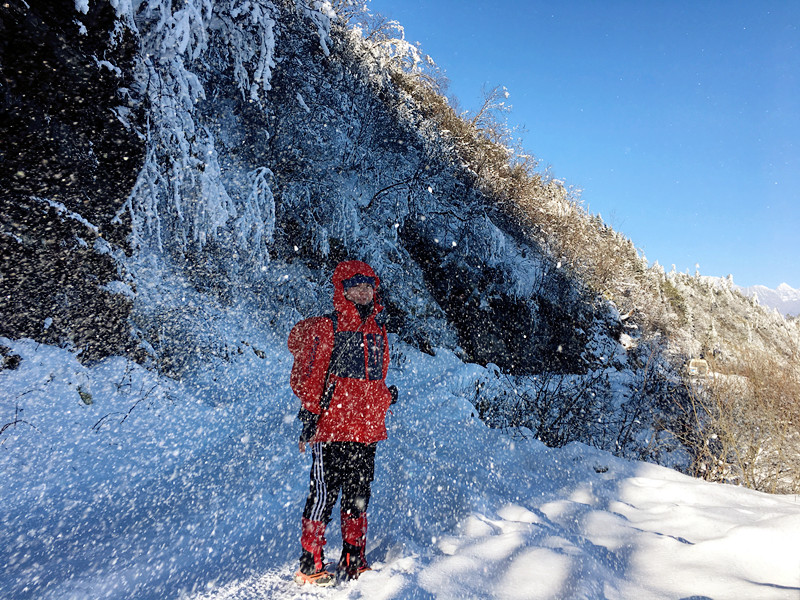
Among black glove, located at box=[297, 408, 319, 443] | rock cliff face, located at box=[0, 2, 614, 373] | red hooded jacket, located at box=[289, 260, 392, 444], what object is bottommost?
black glove, located at box=[297, 408, 319, 443]

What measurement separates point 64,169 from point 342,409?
173 inches

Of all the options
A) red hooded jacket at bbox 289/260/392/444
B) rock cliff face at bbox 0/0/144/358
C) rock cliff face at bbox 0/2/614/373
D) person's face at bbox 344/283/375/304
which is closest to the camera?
red hooded jacket at bbox 289/260/392/444

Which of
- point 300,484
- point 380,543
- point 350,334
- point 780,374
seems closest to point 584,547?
point 380,543

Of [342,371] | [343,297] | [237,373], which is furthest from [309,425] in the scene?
[237,373]

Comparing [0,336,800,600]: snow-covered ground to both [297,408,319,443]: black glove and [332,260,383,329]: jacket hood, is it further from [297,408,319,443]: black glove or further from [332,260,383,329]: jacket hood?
[332,260,383,329]: jacket hood

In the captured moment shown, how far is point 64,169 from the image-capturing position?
4.23 m

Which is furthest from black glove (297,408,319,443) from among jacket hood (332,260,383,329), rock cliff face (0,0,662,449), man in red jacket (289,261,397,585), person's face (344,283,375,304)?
rock cliff face (0,0,662,449)

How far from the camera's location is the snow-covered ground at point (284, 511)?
196 cm

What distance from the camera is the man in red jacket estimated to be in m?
2.21

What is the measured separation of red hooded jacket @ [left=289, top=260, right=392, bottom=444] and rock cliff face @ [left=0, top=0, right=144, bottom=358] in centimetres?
333

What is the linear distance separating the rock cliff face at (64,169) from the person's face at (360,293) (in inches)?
140

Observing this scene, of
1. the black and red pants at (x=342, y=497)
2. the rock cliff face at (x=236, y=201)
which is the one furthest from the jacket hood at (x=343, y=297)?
the rock cliff face at (x=236, y=201)

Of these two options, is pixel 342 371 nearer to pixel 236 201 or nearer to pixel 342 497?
pixel 342 497

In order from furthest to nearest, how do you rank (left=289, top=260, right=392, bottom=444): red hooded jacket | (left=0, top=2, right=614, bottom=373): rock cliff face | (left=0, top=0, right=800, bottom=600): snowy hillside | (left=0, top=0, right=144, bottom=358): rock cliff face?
(left=0, top=2, right=614, bottom=373): rock cliff face < (left=0, top=0, right=144, bottom=358): rock cliff face < (left=289, top=260, right=392, bottom=444): red hooded jacket < (left=0, top=0, right=800, bottom=600): snowy hillside
